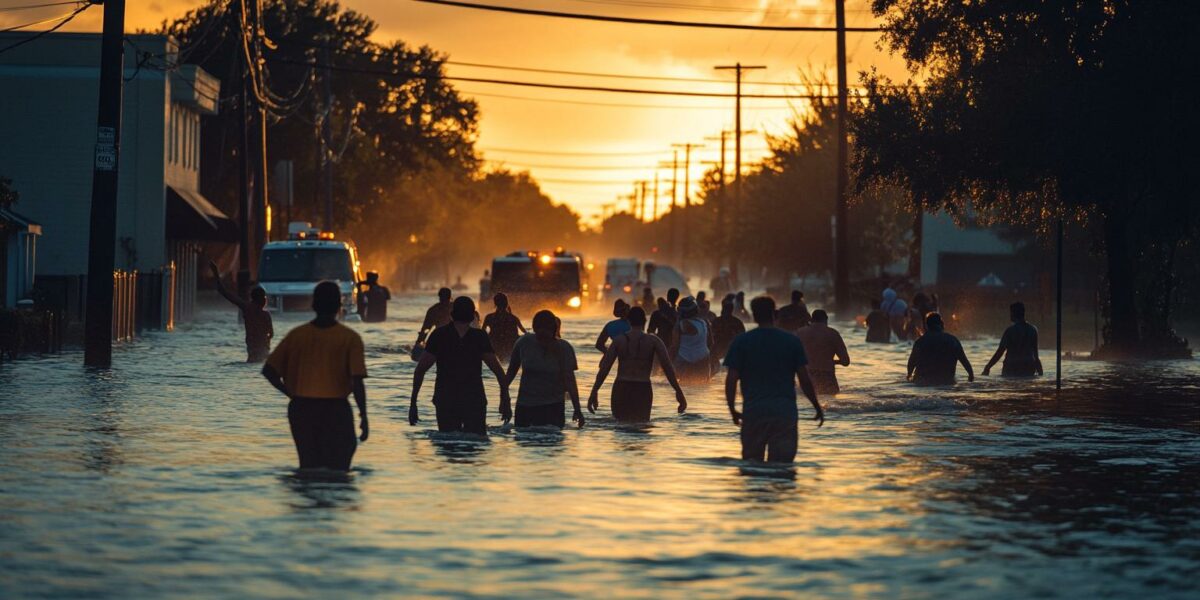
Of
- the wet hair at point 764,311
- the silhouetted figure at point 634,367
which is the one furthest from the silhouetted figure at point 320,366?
the silhouetted figure at point 634,367

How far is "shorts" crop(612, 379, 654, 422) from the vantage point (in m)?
19.7

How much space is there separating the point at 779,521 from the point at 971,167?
2282cm

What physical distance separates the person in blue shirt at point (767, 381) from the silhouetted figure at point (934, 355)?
1099 centimetres

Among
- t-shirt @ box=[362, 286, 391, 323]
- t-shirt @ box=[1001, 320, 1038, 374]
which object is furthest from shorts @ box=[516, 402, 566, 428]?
t-shirt @ box=[362, 286, 391, 323]

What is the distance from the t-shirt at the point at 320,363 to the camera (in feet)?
43.0

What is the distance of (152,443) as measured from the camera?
17.8 m

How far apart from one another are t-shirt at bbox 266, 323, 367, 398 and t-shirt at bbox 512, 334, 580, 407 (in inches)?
170

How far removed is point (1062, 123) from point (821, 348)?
852 cm

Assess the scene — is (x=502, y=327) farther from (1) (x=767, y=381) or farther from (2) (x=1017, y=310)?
(1) (x=767, y=381)

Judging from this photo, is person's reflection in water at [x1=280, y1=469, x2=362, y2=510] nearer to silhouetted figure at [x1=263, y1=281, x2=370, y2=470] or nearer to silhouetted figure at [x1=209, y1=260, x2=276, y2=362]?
silhouetted figure at [x1=263, y1=281, x2=370, y2=470]

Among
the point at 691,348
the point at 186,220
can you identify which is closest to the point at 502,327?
the point at 691,348

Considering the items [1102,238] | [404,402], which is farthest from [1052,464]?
[1102,238]

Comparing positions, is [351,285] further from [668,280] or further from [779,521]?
[779,521]

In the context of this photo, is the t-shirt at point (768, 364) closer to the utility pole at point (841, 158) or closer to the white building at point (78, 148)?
the white building at point (78, 148)
